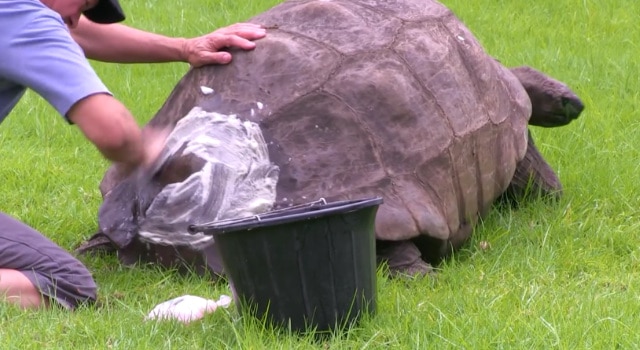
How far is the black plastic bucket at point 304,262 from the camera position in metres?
3.00

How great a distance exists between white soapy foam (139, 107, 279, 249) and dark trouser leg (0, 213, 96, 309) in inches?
13.7

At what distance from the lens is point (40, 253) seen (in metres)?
3.69

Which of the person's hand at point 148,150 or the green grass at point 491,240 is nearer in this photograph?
the green grass at point 491,240

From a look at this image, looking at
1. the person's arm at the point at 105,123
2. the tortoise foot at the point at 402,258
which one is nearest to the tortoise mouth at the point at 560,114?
the tortoise foot at the point at 402,258

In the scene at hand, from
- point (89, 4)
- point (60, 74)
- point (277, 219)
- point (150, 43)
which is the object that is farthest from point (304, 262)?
point (150, 43)

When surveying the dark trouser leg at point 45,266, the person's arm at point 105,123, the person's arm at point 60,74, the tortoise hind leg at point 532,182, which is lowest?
the tortoise hind leg at point 532,182

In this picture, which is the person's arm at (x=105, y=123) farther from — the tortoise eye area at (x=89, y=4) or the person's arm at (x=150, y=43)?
the person's arm at (x=150, y=43)

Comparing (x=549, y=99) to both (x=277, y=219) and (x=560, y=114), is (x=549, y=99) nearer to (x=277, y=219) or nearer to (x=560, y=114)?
(x=560, y=114)

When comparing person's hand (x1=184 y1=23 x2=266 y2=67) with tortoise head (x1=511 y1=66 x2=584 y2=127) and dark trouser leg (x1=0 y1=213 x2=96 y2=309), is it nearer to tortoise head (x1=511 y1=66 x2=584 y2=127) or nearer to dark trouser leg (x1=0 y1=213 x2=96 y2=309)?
dark trouser leg (x1=0 y1=213 x2=96 y2=309)

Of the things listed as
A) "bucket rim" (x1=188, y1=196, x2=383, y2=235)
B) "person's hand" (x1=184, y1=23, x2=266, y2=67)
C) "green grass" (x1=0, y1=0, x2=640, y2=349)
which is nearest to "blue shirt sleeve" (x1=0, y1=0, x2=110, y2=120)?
"bucket rim" (x1=188, y1=196, x2=383, y2=235)

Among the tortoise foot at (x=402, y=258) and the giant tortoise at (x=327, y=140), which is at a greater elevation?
the giant tortoise at (x=327, y=140)

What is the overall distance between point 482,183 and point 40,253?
173cm

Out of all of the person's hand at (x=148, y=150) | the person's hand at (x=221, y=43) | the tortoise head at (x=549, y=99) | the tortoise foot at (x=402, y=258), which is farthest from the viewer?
the tortoise head at (x=549, y=99)

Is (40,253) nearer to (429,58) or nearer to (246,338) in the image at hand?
(246,338)
